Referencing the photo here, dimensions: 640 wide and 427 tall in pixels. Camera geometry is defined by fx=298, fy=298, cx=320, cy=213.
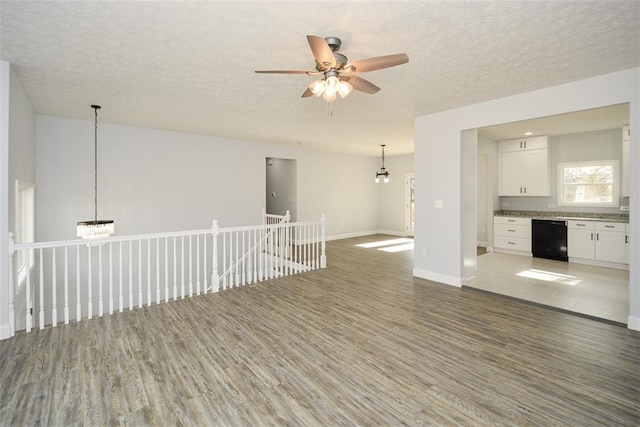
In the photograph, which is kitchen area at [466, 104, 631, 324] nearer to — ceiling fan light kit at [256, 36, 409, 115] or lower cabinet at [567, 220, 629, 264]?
lower cabinet at [567, 220, 629, 264]

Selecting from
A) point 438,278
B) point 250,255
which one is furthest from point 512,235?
point 250,255

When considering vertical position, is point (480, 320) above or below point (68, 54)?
below

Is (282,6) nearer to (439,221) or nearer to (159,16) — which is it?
(159,16)

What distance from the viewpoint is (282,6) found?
2.13m

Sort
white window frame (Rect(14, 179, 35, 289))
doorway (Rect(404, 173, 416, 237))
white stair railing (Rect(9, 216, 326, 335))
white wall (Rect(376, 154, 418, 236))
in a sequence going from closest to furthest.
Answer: white stair railing (Rect(9, 216, 326, 335)) < white window frame (Rect(14, 179, 35, 289)) < doorway (Rect(404, 173, 416, 237)) < white wall (Rect(376, 154, 418, 236))

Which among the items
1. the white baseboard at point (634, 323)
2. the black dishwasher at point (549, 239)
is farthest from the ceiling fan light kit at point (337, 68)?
the black dishwasher at point (549, 239)

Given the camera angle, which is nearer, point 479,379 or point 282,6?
point 282,6

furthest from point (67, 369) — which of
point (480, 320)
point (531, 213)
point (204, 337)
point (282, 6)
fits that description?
point (531, 213)

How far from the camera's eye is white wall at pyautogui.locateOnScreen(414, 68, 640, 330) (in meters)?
3.20

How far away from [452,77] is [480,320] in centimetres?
282

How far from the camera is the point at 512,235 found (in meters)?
7.09

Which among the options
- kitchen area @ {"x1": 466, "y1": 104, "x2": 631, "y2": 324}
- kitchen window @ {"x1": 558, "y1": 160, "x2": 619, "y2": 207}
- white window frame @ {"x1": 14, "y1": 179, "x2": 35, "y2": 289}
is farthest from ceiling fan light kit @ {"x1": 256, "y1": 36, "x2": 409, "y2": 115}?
kitchen window @ {"x1": 558, "y1": 160, "x2": 619, "y2": 207}

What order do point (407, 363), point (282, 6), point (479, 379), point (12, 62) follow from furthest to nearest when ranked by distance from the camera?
point (12, 62)
point (407, 363)
point (479, 379)
point (282, 6)

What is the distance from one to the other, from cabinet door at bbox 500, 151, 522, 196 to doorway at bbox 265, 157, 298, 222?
5421 mm
